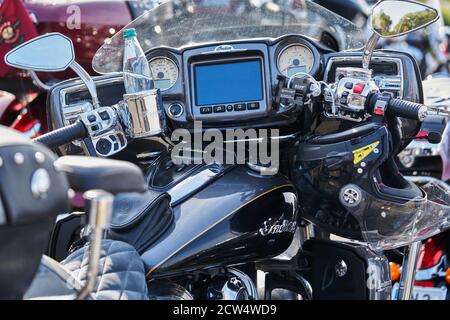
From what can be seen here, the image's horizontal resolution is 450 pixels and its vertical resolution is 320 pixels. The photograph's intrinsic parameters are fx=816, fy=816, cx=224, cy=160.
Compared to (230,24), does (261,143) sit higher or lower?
lower

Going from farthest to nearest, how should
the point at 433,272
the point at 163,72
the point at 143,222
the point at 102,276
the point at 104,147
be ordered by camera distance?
the point at 433,272 → the point at 163,72 → the point at 104,147 → the point at 143,222 → the point at 102,276

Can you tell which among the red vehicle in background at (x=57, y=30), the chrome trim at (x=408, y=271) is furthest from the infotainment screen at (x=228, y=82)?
the red vehicle in background at (x=57, y=30)

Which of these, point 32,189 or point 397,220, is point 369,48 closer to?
point 397,220

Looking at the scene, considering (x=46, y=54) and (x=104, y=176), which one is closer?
(x=104, y=176)

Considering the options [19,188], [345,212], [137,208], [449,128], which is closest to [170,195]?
[137,208]

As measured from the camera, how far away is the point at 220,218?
2.40 metres

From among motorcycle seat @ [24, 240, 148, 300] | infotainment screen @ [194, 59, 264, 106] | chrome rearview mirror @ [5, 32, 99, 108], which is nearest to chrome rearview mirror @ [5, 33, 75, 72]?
chrome rearview mirror @ [5, 32, 99, 108]

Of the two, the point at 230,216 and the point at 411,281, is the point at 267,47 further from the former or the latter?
the point at 411,281

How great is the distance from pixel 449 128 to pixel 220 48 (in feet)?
5.48

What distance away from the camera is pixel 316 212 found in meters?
2.62

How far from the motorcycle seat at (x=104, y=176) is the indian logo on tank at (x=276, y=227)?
3.25ft

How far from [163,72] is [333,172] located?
644 millimetres

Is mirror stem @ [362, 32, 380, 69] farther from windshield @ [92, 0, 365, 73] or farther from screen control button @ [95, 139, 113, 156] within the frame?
screen control button @ [95, 139, 113, 156]

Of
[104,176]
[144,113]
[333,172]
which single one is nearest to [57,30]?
[144,113]
